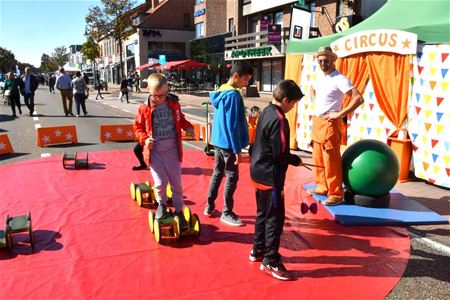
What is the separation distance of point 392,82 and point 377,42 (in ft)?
2.65

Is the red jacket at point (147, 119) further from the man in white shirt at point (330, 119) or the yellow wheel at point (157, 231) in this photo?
the man in white shirt at point (330, 119)

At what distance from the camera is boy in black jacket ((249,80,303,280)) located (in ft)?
11.7

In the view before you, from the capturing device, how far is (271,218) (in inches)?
147

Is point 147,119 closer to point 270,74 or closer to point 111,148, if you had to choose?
point 111,148

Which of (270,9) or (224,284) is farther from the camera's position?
(270,9)

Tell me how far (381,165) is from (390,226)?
2.70ft

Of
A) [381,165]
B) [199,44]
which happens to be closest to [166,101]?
[381,165]

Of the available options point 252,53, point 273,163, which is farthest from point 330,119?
point 252,53

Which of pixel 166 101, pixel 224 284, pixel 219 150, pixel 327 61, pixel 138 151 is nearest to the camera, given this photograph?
pixel 224 284

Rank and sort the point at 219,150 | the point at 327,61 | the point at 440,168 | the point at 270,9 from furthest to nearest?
the point at 270,9
the point at 440,168
the point at 327,61
the point at 219,150

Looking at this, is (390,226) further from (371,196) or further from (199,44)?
(199,44)

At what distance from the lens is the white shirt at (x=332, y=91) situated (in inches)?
212

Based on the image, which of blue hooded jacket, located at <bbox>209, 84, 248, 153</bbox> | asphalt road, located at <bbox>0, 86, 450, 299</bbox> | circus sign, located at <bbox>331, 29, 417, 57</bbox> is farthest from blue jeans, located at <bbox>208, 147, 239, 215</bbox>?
circus sign, located at <bbox>331, 29, 417, 57</bbox>

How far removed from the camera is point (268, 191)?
12.2ft
